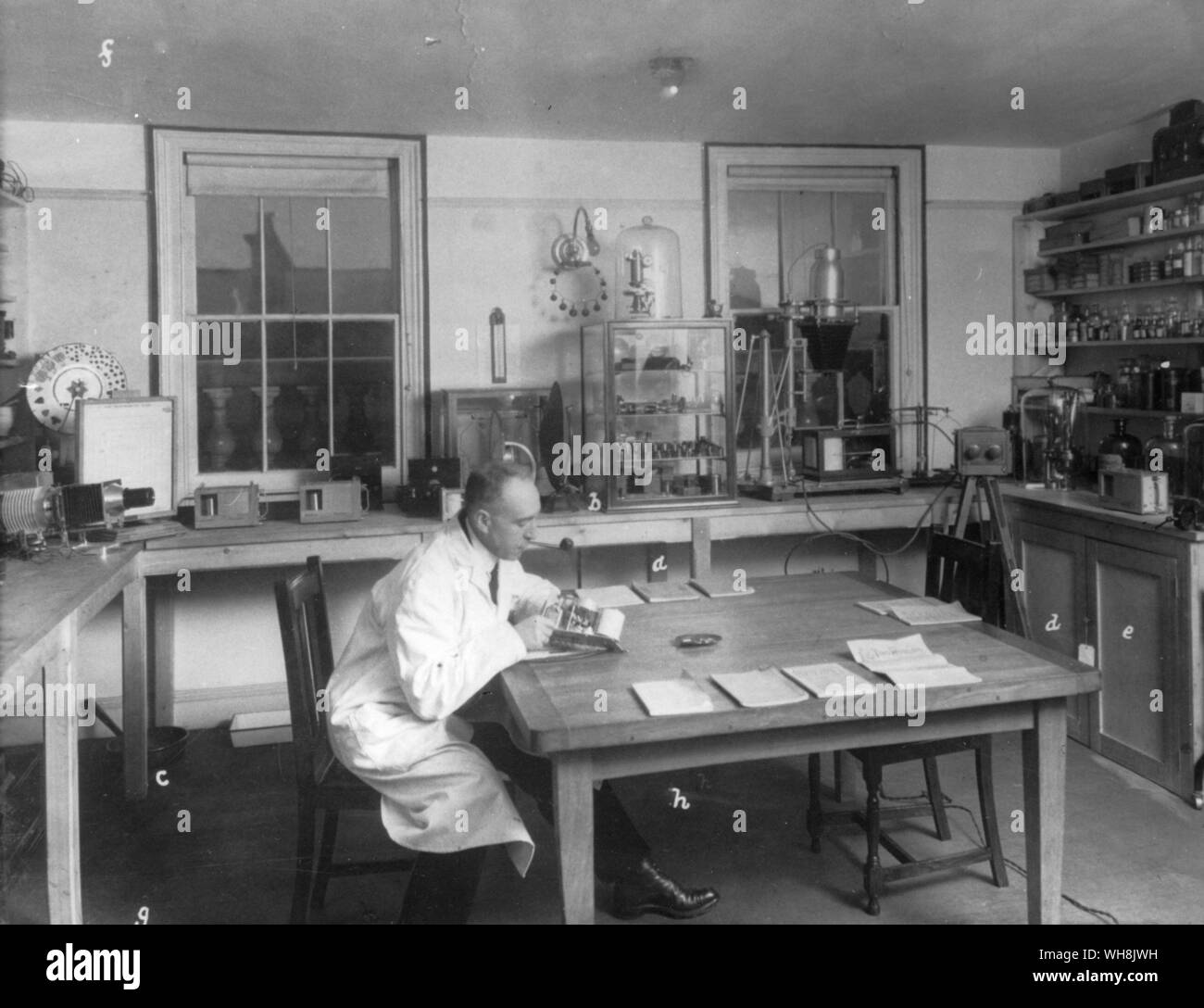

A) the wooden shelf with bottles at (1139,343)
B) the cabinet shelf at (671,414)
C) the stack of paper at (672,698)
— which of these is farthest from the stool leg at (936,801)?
the wooden shelf with bottles at (1139,343)

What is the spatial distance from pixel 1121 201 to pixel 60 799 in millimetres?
5009

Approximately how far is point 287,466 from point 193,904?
8.24 ft

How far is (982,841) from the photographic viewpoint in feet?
12.1

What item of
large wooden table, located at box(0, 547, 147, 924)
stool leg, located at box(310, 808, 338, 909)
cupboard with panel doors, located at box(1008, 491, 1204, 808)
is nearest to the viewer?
large wooden table, located at box(0, 547, 147, 924)

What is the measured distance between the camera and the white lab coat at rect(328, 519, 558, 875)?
8.46 ft

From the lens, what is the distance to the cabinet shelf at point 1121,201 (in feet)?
15.6

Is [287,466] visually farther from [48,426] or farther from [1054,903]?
[1054,903]

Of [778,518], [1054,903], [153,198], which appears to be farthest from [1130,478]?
[153,198]

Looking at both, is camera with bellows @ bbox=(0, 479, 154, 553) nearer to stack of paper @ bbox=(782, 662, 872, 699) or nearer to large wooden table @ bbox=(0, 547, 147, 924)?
large wooden table @ bbox=(0, 547, 147, 924)

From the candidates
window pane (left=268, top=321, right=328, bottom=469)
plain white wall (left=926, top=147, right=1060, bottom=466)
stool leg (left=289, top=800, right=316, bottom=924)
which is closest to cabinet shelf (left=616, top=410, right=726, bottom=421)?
window pane (left=268, top=321, right=328, bottom=469)

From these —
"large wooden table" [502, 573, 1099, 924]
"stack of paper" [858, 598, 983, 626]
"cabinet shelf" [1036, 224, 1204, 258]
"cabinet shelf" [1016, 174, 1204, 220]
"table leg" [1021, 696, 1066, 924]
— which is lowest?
"table leg" [1021, 696, 1066, 924]

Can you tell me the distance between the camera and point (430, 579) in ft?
8.82

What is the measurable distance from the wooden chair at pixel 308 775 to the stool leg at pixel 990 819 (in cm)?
172

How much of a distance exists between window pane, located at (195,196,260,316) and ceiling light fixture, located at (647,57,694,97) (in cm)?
208
